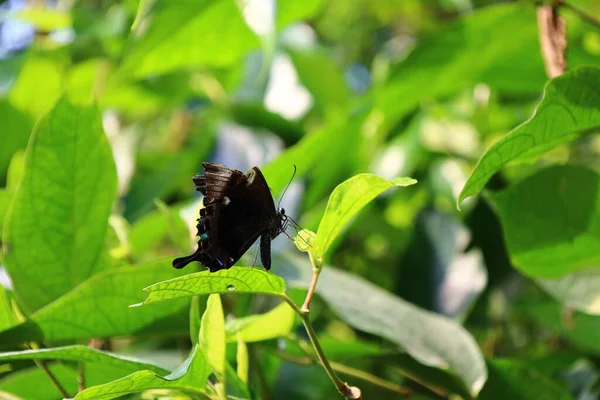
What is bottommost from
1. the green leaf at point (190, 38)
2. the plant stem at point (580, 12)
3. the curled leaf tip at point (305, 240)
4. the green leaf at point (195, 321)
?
the green leaf at point (195, 321)

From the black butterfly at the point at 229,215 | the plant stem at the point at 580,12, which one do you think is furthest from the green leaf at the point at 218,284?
the plant stem at the point at 580,12

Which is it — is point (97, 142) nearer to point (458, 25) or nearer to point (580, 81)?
point (580, 81)

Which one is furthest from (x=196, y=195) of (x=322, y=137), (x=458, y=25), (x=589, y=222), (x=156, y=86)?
(x=589, y=222)

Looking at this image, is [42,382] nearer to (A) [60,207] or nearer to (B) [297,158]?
(A) [60,207]

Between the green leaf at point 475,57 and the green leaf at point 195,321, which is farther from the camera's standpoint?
the green leaf at point 475,57

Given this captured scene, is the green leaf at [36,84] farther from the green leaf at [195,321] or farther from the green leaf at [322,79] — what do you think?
the green leaf at [195,321]
